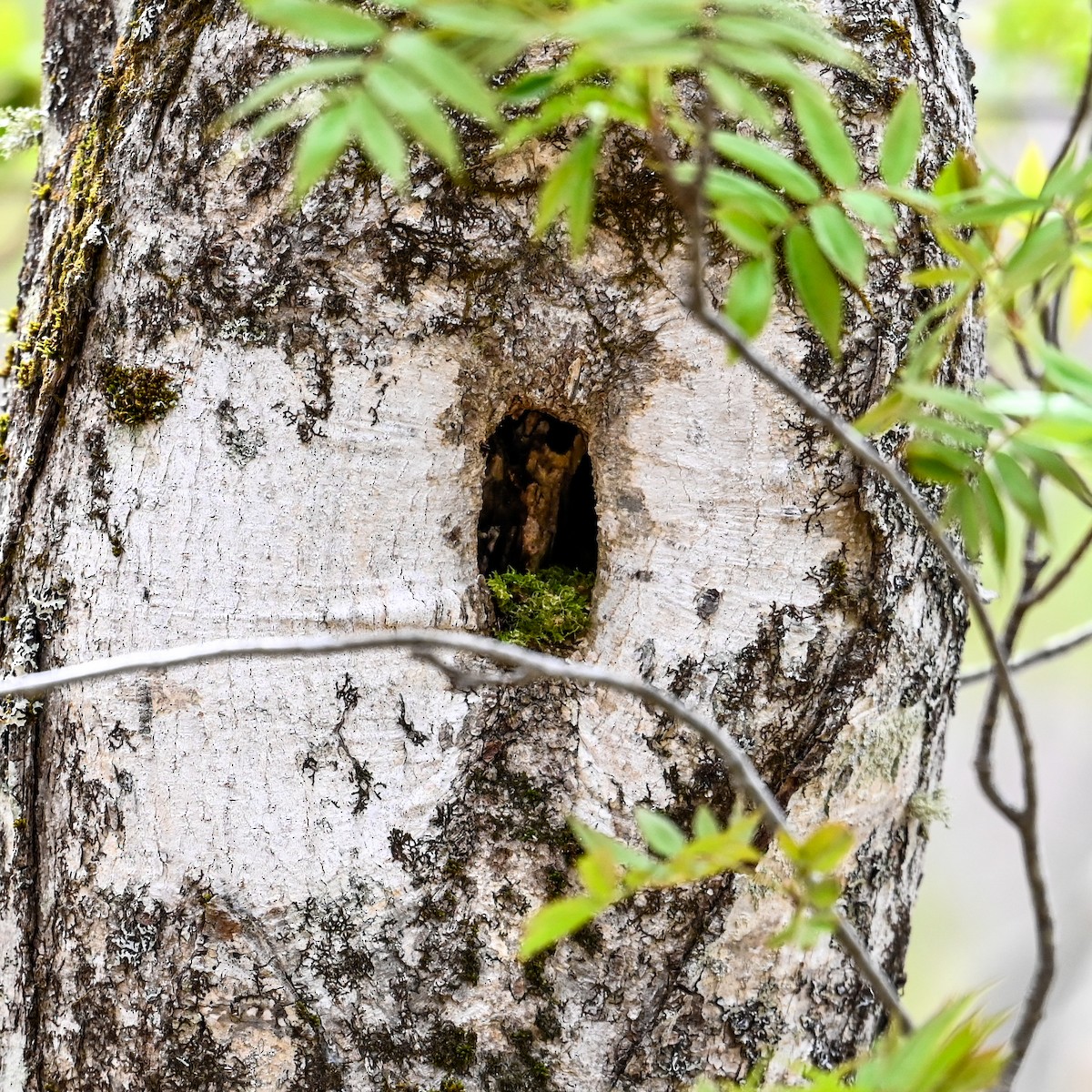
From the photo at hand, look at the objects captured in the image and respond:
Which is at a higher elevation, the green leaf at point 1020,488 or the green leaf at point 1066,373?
the green leaf at point 1066,373

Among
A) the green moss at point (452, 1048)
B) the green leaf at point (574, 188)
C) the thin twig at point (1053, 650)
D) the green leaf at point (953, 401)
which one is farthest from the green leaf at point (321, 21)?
the thin twig at point (1053, 650)

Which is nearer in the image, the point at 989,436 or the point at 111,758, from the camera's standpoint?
the point at 989,436

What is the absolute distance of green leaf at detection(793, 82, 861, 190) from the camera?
621mm

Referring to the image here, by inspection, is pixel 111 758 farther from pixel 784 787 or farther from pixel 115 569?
pixel 784 787

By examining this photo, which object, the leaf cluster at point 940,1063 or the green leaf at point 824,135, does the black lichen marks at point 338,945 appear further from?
the green leaf at point 824,135

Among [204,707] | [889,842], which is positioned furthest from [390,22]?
[889,842]

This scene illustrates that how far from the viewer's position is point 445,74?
51 cm

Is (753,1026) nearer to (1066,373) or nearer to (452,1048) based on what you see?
(452,1048)

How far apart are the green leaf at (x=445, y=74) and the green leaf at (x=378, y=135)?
0.12 ft

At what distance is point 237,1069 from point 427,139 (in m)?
0.89

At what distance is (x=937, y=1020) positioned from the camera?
63 centimetres

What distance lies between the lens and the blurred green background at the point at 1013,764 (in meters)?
1.91

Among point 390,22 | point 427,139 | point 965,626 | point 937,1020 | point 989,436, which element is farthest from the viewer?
point 965,626

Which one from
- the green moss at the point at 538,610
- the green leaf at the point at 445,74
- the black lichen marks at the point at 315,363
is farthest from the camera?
the green moss at the point at 538,610
